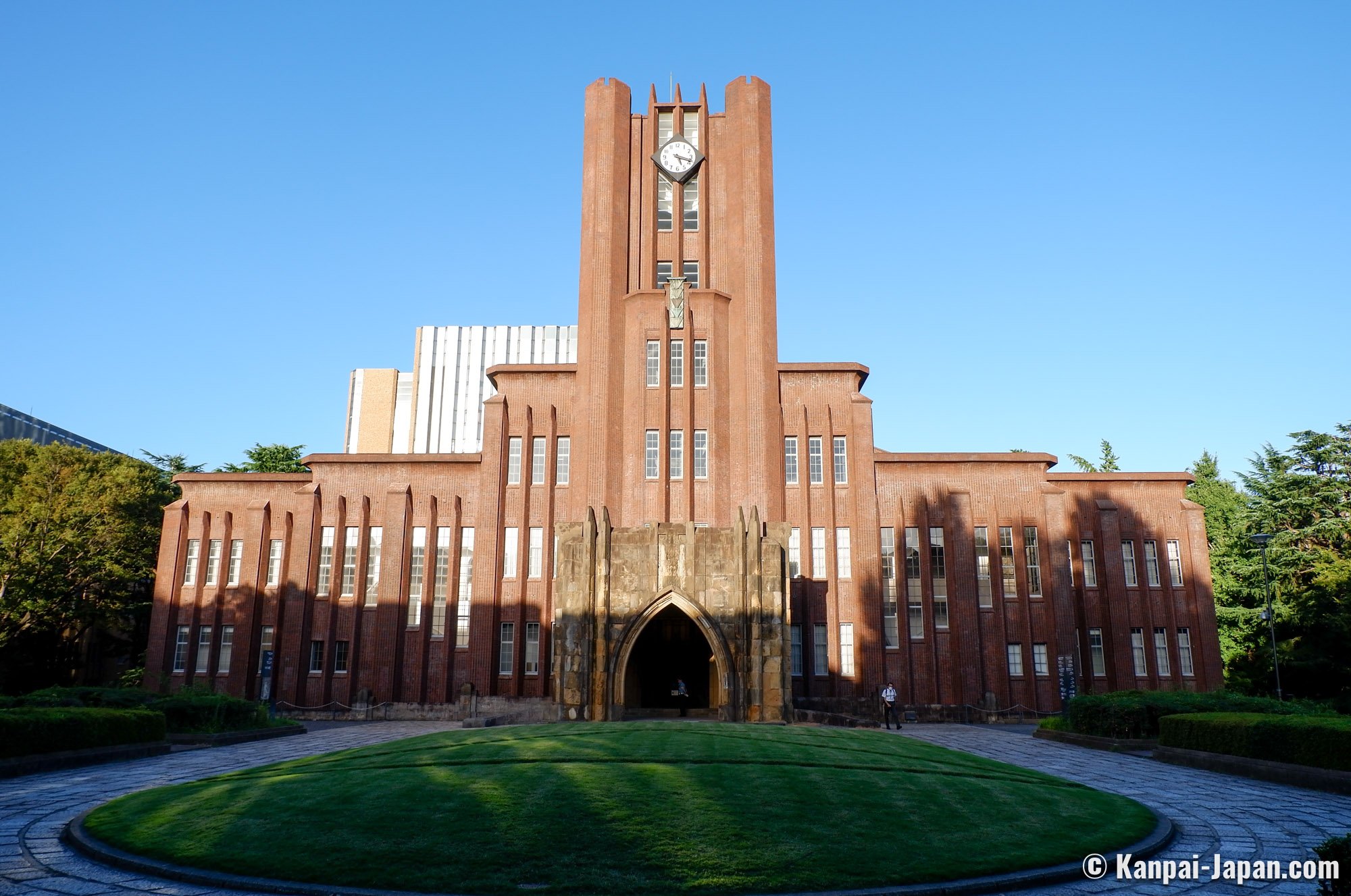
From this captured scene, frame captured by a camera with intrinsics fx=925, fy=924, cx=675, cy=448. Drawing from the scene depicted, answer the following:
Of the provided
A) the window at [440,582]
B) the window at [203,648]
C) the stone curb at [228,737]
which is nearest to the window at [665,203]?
the window at [440,582]

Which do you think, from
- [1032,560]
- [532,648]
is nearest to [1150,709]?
[1032,560]

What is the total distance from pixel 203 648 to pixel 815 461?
27263 mm

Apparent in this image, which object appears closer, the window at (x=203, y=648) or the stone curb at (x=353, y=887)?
the stone curb at (x=353, y=887)

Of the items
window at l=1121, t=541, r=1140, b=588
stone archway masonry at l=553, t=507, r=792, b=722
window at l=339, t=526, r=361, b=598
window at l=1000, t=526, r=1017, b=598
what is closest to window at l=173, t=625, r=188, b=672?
window at l=339, t=526, r=361, b=598

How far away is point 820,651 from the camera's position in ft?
120

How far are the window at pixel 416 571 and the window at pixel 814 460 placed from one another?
16458 mm

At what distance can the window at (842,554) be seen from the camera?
1474 inches

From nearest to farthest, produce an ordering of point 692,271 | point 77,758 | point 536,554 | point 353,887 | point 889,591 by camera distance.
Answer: point 353,887 < point 77,758 < point 536,554 < point 889,591 < point 692,271

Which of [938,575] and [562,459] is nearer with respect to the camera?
[938,575]

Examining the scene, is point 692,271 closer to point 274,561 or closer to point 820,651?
point 820,651

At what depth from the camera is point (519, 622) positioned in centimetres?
3694

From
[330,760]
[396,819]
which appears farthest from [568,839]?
[330,760]

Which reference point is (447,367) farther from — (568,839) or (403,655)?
(568,839)

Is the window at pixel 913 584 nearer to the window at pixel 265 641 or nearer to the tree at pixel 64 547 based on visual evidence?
the window at pixel 265 641
